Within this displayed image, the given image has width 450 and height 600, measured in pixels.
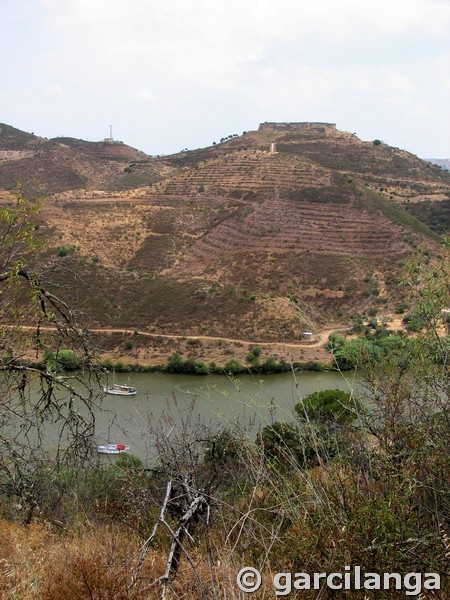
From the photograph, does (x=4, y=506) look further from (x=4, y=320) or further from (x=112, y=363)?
(x=112, y=363)

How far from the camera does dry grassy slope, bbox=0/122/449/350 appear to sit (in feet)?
113

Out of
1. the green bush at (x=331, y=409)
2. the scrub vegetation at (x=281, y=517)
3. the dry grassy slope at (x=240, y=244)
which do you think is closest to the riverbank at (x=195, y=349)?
the dry grassy slope at (x=240, y=244)

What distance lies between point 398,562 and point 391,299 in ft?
109

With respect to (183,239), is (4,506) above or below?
below

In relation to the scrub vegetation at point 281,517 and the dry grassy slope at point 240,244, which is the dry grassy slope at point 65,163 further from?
the scrub vegetation at point 281,517

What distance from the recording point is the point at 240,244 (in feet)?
138

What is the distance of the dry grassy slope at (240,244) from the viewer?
34.4 meters

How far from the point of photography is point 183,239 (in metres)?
43.7

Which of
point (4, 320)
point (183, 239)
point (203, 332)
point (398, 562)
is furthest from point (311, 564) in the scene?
point (183, 239)

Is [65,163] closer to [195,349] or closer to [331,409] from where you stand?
[195,349]

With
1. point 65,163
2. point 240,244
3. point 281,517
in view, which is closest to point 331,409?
point 281,517

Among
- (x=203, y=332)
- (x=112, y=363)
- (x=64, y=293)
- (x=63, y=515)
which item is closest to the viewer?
(x=63, y=515)

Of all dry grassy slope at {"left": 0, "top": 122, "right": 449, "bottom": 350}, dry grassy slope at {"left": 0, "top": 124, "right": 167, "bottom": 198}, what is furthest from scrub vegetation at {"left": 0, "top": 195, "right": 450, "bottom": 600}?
dry grassy slope at {"left": 0, "top": 124, "right": 167, "bottom": 198}

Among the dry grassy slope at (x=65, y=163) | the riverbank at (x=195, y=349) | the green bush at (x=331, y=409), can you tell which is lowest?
the riverbank at (x=195, y=349)
